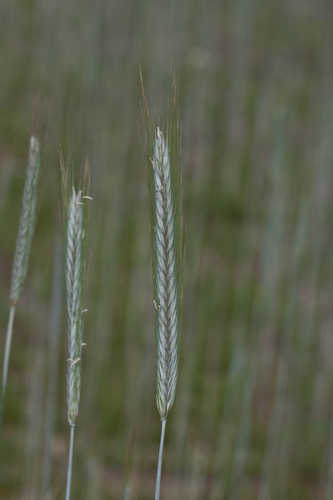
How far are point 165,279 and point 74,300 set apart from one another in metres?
0.05

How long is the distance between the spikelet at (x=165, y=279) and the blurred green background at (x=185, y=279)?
0.13ft

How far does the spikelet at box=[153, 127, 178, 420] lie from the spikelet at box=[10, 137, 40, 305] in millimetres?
87

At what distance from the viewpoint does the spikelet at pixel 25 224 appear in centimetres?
39

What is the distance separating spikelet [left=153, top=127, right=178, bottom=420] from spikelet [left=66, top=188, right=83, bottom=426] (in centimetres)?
4

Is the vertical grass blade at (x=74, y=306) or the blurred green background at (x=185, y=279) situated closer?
the vertical grass blade at (x=74, y=306)


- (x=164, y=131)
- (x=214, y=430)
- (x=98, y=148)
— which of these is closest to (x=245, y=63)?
(x=98, y=148)

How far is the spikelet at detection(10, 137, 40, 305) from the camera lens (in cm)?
39

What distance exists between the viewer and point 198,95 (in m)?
1.38

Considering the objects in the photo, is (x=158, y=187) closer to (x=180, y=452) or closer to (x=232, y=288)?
(x=180, y=452)

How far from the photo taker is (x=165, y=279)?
332 mm

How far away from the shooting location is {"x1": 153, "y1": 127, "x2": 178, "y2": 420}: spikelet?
32 cm

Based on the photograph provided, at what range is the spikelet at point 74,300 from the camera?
1.12 feet

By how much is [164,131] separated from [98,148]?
2.63ft

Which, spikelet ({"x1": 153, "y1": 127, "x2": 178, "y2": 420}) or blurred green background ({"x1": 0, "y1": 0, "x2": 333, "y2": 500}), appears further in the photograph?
blurred green background ({"x1": 0, "y1": 0, "x2": 333, "y2": 500})
